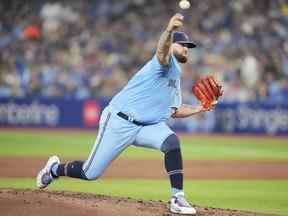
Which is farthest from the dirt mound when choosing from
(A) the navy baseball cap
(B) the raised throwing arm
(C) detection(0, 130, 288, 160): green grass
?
(C) detection(0, 130, 288, 160): green grass

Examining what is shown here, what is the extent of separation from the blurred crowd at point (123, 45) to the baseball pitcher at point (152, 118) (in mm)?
13547

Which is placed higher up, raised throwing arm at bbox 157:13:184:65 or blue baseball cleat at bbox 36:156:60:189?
raised throwing arm at bbox 157:13:184:65

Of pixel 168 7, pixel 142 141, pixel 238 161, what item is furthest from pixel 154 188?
pixel 168 7

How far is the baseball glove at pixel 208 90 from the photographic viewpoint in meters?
7.78

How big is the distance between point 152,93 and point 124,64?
14366 millimetres

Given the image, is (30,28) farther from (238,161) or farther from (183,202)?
(183,202)

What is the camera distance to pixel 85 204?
7.39 m

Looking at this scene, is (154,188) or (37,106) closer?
(154,188)

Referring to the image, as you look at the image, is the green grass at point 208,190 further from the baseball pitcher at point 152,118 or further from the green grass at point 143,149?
the green grass at point 143,149

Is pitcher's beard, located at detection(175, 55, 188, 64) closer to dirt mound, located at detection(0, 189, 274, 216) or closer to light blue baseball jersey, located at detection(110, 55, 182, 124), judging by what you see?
light blue baseball jersey, located at detection(110, 55, 182, 124)

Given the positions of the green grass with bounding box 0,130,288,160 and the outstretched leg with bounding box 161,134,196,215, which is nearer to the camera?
the outstretched leg with bounding box 161,134,196,215

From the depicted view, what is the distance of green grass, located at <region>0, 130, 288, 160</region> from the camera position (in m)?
16.4

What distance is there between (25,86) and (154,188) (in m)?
11.2

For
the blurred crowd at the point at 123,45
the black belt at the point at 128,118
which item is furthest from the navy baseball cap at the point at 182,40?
the blurred crowd at the point at 123,45
